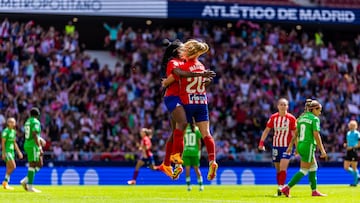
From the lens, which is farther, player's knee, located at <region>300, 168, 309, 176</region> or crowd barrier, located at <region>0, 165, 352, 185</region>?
crowd barrier, located at <region>0, 165, 352, 185</region>

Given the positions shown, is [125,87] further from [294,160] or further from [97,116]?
[294,160]

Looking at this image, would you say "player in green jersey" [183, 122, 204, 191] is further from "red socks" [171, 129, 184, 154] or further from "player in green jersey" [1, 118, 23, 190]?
"red socks" [171, 129, 184, 154]

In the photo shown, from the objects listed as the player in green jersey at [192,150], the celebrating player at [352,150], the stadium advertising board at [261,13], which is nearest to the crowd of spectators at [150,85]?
the stadium advertising board at [261,13]

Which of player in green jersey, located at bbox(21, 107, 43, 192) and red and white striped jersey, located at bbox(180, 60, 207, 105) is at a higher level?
red and white striped jersey, located at bbox(180, 60, 207, 105)

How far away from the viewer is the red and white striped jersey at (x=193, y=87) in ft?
48.8

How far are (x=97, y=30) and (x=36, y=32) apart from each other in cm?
330

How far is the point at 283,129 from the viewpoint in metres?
21.2

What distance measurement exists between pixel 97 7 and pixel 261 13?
22.9ft

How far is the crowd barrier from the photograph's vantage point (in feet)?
102

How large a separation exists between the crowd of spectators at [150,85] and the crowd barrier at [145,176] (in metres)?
0.56

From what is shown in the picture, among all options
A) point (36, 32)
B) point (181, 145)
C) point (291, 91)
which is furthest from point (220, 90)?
point (181, 145)

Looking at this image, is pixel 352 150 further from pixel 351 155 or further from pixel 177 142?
pixel 177 142

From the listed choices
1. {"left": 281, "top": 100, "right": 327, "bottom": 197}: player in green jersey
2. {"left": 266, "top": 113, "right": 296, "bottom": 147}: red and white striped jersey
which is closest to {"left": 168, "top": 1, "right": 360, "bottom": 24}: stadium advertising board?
{"left": 266, "top": 113, "right": 296, "bottom": 147}: red and white striped jersey

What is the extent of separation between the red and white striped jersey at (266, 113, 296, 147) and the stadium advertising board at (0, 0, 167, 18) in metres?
14.5
